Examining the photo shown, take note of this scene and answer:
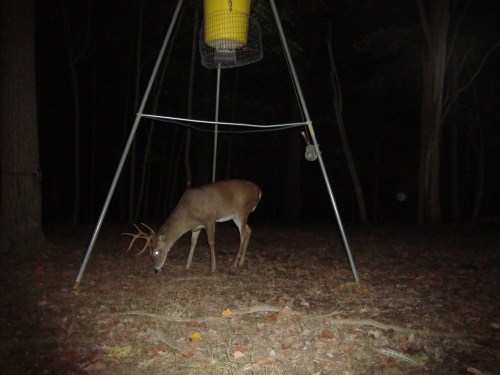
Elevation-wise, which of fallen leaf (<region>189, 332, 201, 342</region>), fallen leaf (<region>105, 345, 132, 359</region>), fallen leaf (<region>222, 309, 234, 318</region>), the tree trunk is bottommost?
fallen leaf (<region>105, 345, 132, 359</region>)

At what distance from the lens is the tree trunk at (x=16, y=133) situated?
692 centimetres

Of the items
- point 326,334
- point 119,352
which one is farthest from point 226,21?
point 119,352

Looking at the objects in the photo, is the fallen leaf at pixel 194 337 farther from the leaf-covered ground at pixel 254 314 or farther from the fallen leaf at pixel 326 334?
the fallen leaf at pixel 326 334

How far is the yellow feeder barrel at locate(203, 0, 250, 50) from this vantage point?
203 inches

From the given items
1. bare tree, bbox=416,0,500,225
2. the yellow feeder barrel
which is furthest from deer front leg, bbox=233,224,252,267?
bare tree, bbox=416,0,500,225

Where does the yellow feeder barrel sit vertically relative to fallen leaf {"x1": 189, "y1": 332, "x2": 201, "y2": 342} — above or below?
above

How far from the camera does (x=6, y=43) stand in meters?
6.95

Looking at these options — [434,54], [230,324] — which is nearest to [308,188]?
[434,54]

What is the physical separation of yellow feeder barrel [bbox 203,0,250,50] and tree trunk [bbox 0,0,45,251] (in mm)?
3391

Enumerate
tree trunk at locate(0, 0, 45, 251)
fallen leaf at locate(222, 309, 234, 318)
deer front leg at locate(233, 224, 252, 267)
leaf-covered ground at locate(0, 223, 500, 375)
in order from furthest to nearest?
deer front leg at locate(233, 224, 252, 267)
tree trunk at locate(0, 0, 45, 251)
fallen leaf at locate(222, 309, 234, 318)
leaf-covered ground at locate(0, 223, 500, 375)

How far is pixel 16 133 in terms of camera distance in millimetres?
6930

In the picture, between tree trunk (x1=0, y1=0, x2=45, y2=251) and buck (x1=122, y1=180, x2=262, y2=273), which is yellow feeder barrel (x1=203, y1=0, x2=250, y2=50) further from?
tree trunk (x1=0, y1=0, x2=45, y2=251)

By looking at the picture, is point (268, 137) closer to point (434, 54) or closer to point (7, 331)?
point (434, 54)

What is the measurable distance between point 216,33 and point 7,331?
3.75 metres
